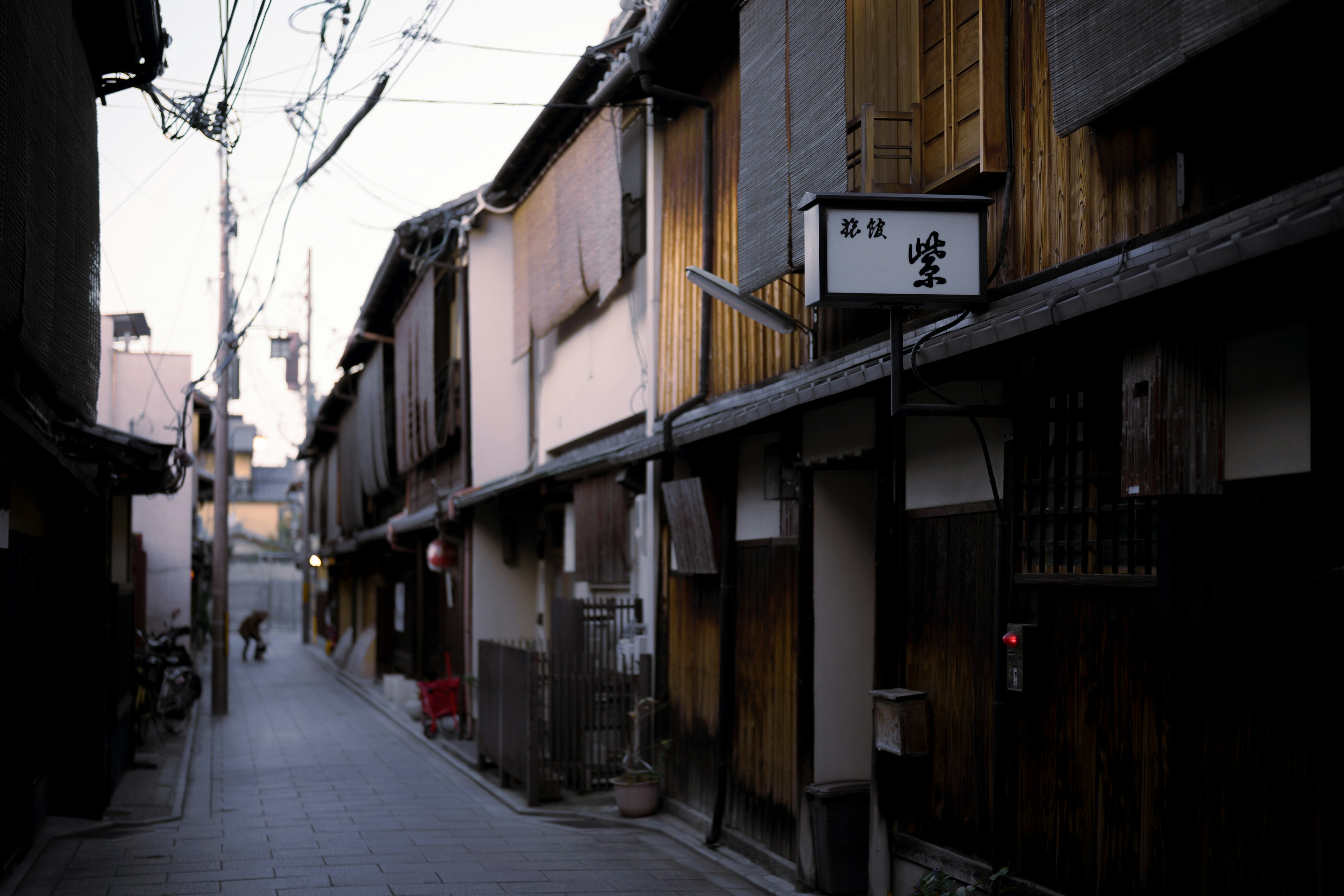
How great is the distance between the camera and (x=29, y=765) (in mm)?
11781

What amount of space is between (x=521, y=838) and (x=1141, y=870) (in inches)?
299

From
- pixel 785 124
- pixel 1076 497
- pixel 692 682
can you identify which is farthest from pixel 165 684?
pixel 1076 497

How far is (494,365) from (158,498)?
15.1 meters

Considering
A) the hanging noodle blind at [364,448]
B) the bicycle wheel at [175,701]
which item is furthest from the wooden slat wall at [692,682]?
the hanging noodle blind at [364,448]

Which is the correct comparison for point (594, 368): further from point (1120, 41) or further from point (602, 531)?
point (1120, 41)

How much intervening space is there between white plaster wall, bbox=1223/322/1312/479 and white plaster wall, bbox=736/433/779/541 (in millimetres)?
5866

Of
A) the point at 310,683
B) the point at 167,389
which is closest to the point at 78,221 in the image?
the point at 167,389

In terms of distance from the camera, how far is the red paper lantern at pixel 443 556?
2350cm

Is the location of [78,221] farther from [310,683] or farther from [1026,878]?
[310,683]

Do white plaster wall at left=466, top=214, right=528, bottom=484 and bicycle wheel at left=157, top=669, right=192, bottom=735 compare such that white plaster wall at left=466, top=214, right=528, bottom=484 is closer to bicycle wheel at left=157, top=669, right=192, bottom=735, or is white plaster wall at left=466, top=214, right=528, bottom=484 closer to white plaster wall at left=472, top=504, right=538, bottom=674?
white plaster wall at left=472, top=504, right=538, bottom=674

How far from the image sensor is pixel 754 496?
463 inches

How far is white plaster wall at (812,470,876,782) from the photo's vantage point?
1012cm

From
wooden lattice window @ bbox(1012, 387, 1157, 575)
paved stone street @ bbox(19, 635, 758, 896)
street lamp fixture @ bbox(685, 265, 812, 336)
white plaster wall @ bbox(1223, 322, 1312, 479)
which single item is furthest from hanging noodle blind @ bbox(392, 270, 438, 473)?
white plaster wall @ bbox(1223, 322, 1312, 479)

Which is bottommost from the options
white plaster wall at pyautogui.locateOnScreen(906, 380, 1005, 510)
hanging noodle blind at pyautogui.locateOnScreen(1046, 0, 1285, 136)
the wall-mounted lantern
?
the wall-mounted lantern
